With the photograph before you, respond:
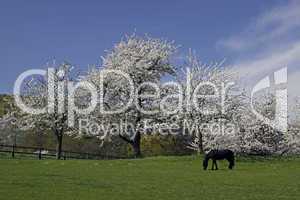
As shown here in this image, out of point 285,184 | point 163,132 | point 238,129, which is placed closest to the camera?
point 285,184

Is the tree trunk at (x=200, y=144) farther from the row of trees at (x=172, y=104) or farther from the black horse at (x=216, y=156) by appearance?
the black horse at (x=216, y=156)

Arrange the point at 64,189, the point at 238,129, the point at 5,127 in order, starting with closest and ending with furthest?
the point at 64,189 → the point at 238,129 → the point at 5,127

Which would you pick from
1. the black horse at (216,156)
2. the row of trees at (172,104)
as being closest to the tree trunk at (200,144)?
the row of trees at (172,104)

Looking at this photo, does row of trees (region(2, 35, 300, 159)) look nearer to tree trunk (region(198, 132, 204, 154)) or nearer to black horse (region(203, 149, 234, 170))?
tree trunk (region(198, 132, 204, 154))

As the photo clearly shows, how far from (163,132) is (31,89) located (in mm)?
20200

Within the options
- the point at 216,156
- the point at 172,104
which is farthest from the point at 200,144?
the point at 216,156

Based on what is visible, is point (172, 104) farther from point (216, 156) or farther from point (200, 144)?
point (216, 156)

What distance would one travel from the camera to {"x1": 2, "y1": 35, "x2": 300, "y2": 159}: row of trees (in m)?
49.3

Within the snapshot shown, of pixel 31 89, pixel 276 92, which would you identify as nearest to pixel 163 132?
pixel 276 92

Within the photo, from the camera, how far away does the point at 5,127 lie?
7238 cm

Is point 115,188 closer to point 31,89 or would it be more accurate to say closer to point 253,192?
point 253,192

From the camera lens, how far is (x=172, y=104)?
166 feet

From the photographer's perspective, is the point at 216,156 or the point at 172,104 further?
the point at 172,104

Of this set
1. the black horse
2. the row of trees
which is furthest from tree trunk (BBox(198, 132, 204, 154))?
the black horse
